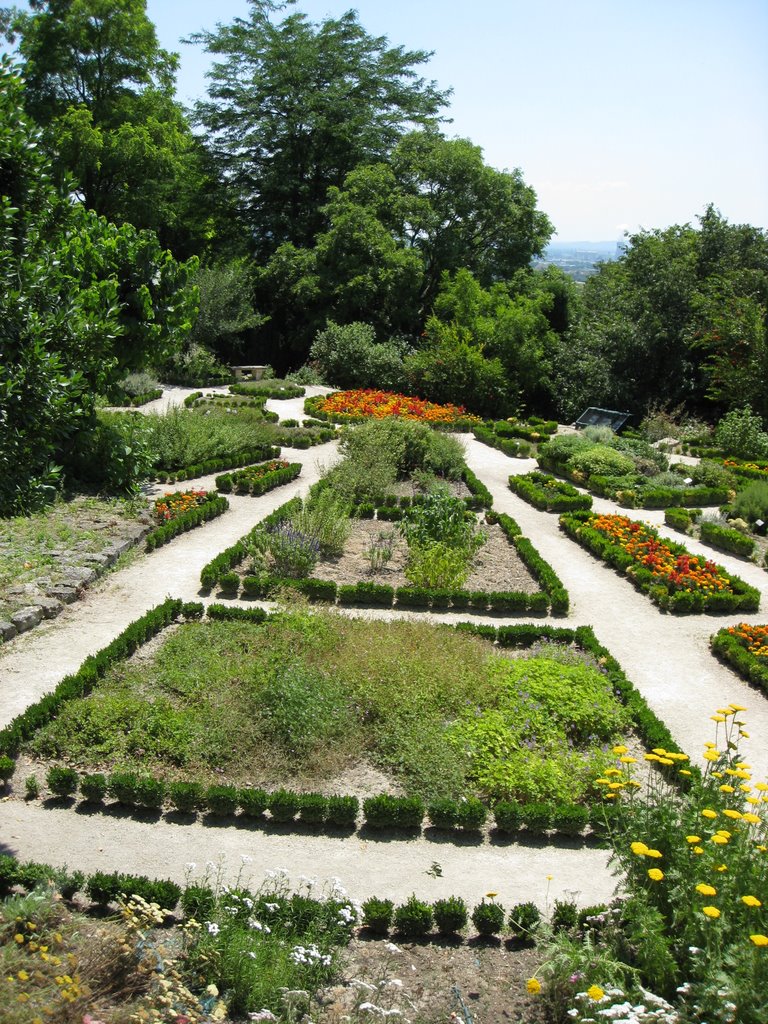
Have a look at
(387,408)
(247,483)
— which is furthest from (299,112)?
(247,483)

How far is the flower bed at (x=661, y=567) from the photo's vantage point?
442 inches

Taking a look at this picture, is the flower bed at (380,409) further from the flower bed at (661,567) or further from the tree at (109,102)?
the tree at (109,102)

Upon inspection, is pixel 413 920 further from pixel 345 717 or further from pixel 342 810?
Result: pixel 345 717

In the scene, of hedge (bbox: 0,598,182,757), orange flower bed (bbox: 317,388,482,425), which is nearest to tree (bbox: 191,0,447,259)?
orange flower bed (bbox: 317,388,482,425)

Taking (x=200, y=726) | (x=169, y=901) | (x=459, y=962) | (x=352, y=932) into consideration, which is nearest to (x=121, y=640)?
(x=200, y=726)

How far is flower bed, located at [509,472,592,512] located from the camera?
1542cm

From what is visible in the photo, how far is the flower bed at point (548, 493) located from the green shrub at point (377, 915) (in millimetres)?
10731

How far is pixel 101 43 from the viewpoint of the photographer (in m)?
31.0

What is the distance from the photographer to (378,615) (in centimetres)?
1063

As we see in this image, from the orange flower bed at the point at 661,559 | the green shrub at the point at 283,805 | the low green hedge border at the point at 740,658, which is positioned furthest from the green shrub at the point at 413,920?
the orange flower bed at the point at 661,559

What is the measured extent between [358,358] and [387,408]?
4.93 metres

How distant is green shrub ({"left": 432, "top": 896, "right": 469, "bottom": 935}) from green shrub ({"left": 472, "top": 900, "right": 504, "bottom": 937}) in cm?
8

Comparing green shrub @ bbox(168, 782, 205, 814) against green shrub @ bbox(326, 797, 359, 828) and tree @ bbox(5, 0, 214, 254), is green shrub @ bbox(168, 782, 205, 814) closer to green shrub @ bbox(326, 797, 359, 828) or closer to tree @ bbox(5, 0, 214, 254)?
green shrub @ bbox(326, 797, 359, 828)

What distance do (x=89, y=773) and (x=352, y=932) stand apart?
112 inches
